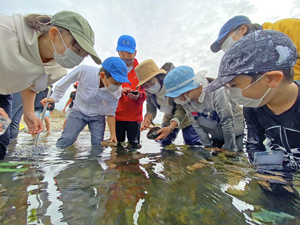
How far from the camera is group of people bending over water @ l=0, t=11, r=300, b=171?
1.44 metres

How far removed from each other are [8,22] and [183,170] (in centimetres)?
216

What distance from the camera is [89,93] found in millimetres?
3207

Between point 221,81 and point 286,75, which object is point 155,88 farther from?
point 286,75

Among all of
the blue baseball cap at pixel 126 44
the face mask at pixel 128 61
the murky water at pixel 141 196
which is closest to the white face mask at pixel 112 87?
the face mask at pixel 128 61

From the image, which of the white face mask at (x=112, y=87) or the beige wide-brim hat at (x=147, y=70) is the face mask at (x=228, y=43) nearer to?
the beige wide-brim hat at (x=147, y=70)

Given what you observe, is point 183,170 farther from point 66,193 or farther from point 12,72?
point 12,72

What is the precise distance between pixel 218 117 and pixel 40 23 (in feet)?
8.71

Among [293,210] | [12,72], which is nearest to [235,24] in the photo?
[293,210]

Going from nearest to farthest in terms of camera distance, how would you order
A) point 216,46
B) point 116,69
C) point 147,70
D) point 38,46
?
point 38,46 < point 216,46 < point 116,69 < point 147,70

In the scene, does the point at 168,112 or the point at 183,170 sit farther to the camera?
the point at 168,112

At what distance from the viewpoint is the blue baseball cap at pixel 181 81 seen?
253 centimetres

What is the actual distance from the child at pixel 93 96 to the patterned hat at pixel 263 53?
1.96 m

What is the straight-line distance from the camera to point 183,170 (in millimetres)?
1649

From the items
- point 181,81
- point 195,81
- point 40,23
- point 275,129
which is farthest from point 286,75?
point 40,23
